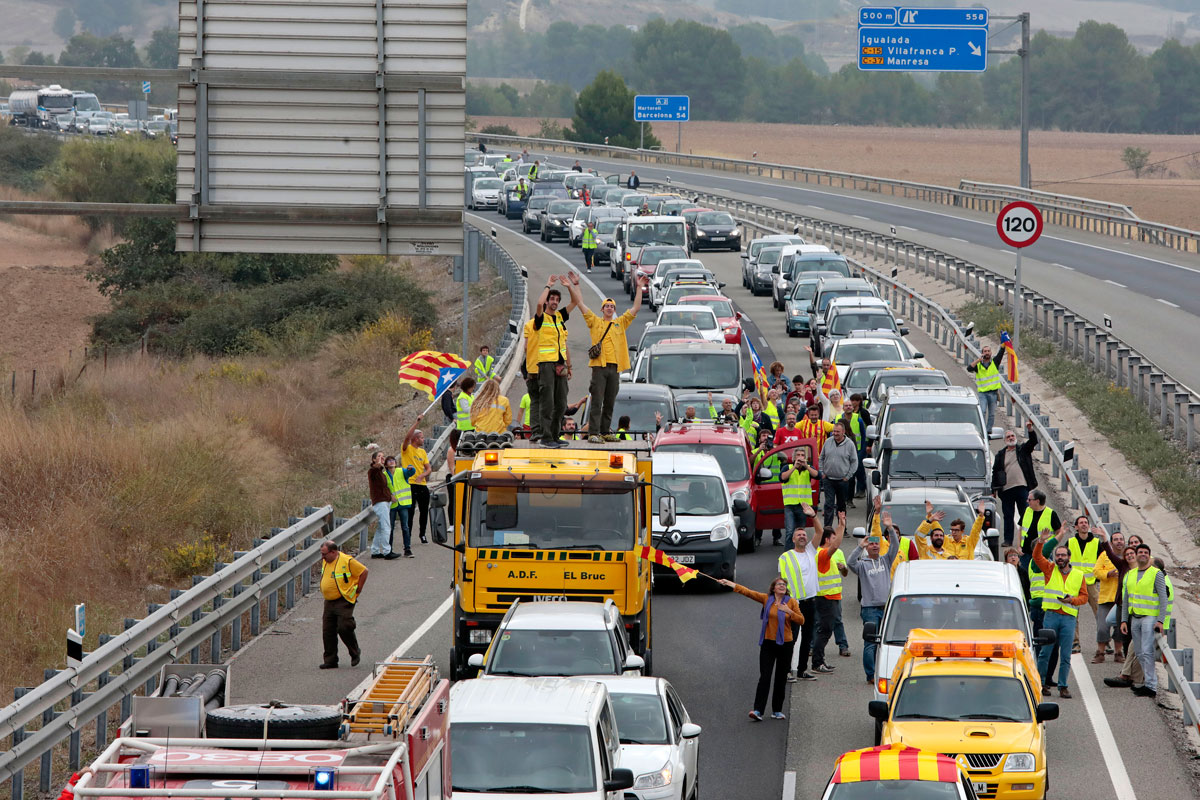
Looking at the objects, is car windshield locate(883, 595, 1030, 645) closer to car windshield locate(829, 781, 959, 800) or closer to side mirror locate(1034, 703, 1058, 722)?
side mirror locate(1034, 703, 1058, 722)

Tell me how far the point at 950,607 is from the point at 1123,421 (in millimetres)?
14888

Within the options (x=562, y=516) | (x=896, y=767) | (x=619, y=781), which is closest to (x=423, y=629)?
(x=562, y=516)

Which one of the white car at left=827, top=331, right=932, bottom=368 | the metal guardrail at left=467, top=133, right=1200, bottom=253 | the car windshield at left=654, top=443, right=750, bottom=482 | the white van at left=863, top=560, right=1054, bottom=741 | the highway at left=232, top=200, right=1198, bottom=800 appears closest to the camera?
the highway at left=232, top=200, right=1198, bottom=800

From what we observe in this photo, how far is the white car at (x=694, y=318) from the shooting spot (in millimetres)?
34344

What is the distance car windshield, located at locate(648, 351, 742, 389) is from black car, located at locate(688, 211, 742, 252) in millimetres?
28904

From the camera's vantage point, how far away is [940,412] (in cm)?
2405

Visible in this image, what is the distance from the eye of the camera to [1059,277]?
50031 mm

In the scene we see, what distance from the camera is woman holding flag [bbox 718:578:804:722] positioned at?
1573cm

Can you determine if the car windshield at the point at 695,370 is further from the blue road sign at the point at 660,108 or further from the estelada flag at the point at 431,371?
the blue road sign at the point at 660,108

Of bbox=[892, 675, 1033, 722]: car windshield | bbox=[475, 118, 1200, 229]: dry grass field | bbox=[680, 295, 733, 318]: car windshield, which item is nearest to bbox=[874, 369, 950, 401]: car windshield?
bbox=[680, 295, 733, 318]: car windshield

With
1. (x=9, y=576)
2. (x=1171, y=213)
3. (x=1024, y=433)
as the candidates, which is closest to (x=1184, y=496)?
(x=1024, y=433)

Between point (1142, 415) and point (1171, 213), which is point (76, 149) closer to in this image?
point (1171, 213)

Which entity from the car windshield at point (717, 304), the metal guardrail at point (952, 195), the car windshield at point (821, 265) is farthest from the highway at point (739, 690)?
the metal guardrail at point (952, 195)

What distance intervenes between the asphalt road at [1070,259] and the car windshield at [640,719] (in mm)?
22117
